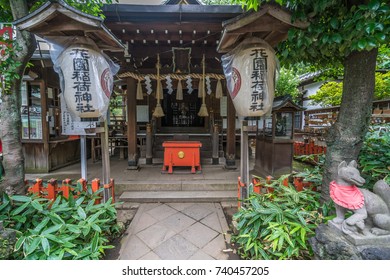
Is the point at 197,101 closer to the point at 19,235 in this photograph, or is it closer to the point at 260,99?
the point at 260,99

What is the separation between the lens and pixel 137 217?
3719mm

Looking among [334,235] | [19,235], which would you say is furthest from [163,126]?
[334,235]

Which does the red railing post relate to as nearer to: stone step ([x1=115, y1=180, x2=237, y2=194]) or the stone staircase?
the stone staircase

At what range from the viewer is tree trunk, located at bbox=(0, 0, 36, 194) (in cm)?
288

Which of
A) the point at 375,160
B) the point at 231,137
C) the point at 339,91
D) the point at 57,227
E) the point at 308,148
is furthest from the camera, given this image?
the point at 339,91

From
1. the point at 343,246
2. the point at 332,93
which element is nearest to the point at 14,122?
the point at 343,246

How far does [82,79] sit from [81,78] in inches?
0.7

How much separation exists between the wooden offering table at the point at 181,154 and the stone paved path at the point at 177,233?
1760 millimetres

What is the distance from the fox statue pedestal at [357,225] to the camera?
6.48 feet

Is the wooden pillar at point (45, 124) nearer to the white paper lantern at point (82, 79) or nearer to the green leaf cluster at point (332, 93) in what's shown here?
the white paper lantern at point (82, 79)

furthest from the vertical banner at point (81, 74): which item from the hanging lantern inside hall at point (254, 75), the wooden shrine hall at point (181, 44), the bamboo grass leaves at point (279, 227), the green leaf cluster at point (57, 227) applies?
the bamboo grass leaves at point (279, 227)

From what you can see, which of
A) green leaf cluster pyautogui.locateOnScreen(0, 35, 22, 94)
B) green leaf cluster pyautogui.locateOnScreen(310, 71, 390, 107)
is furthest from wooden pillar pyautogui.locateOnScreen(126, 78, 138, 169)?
green leaf cluster pyautogui.locateOnScreen(310, 71, 390, 107)

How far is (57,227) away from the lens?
240 centimetres

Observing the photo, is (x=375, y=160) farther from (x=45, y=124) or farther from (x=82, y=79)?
(x=45, y=124)
